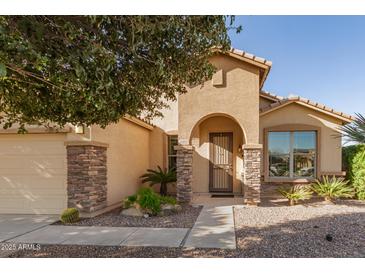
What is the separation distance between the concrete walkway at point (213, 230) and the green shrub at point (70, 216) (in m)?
3.67

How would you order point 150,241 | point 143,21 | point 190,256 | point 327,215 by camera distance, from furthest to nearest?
point 327,215, point 150,241, point 190,256, point 143,21

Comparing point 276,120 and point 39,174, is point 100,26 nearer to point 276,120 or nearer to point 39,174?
point 39,174

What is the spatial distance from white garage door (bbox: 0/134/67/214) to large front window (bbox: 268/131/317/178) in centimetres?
910

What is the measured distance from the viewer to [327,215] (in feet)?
26.9

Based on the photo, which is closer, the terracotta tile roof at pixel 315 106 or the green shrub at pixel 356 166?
the green shrub at pixel 356 166

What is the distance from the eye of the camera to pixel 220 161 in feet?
41.1

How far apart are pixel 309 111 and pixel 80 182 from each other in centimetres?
1028

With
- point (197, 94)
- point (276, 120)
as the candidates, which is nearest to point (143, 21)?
point (197, 94)

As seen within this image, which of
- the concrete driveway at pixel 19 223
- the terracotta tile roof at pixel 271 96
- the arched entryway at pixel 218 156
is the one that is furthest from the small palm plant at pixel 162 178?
the terracotta tile roof at pixel 271 96

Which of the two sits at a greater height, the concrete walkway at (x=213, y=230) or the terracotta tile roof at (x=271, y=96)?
the terracotta tile roof at (x=271, y=96)

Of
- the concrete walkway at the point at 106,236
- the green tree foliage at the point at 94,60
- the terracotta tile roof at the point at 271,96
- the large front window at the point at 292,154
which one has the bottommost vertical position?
the concrete walkway at the point at 106,236

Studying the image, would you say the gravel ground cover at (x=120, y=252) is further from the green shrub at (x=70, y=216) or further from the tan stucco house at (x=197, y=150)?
the tan stucco house at (x=197, y=150)

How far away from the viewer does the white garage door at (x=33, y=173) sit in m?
8.70

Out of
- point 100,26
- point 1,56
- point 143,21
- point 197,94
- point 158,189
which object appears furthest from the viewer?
point 158,189
